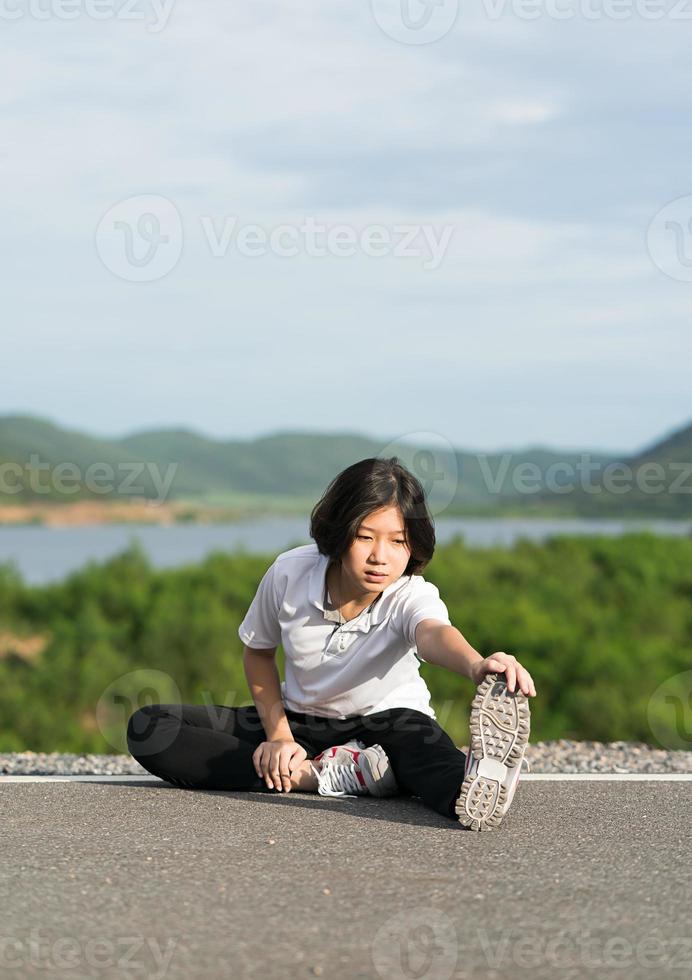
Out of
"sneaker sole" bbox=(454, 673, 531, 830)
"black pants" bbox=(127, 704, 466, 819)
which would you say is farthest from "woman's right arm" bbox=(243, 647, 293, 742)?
"sneaker sole" bbox=(454, 673, 531, 830)

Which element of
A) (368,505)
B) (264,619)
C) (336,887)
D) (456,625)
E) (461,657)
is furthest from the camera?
(456,625)

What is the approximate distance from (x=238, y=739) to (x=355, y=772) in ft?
1.45

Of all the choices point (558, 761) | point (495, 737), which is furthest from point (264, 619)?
point (558, 761)

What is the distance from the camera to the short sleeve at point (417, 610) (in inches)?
162

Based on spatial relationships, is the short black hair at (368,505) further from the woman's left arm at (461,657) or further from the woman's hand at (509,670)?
the woman's hand at (509,670)

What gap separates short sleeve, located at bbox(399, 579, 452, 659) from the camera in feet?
13.5

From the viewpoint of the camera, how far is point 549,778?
15.5 ft

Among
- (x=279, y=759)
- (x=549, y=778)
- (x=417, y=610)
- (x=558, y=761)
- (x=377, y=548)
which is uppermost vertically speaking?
(x=377, y=548)

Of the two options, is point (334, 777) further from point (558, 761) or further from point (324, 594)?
point (558, 761)

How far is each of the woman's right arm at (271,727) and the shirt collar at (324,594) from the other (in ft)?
0.95

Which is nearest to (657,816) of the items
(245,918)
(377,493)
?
(377,493)

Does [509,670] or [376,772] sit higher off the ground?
[509,670]

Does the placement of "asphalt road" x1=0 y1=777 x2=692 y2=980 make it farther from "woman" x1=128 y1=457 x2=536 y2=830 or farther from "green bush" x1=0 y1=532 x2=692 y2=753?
"green bush" x1=0 y1=532 x2=692 y2=753

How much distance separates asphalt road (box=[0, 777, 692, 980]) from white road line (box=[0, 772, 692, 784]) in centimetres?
27
